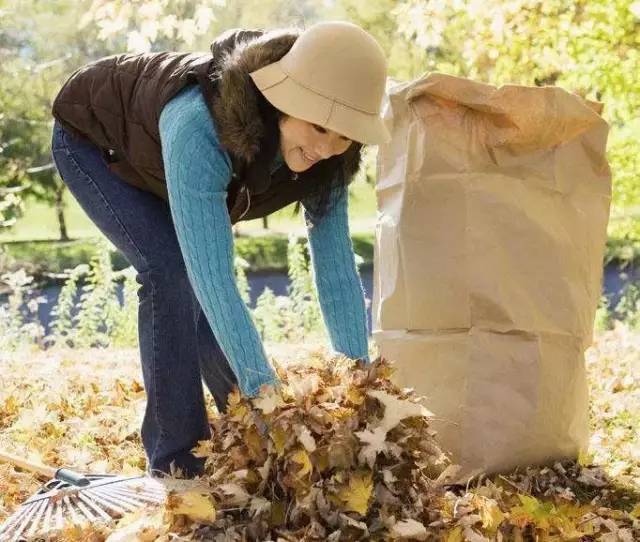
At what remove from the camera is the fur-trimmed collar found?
5.91ft

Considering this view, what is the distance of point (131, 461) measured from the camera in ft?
8.82

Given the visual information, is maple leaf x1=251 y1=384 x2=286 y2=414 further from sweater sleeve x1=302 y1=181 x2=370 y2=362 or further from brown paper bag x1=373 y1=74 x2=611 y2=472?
brown paper bag x1=373 y1=74 x2=611 y2=472

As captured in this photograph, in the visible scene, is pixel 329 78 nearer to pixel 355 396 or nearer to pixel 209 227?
pixel 209 227

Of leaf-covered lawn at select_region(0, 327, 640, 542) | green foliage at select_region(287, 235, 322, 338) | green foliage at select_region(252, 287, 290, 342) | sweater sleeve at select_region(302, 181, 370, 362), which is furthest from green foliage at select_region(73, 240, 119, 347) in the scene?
sweater sleeve at select_region(302, 181, 370, 362)

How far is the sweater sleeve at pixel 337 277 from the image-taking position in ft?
7.06

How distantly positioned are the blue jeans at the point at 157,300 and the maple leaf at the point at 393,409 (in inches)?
22.7

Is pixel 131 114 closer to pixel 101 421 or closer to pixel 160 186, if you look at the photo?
pixel 160 186

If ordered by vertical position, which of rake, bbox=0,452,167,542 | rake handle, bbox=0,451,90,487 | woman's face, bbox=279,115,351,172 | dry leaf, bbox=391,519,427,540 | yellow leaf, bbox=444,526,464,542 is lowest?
rake handle, bbox=0,451,90,487

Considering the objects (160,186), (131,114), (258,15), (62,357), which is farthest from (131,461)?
(258,15)

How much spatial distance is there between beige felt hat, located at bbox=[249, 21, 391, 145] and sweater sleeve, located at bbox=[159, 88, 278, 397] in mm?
175

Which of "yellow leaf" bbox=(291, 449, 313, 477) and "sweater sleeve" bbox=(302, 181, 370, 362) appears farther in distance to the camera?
"sweater sleeve" bbox=(302, 181, 370, 362)

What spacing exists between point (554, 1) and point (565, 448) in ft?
11.2

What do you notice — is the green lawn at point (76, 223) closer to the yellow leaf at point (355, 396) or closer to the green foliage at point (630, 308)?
the green foliage at point (630, 308)

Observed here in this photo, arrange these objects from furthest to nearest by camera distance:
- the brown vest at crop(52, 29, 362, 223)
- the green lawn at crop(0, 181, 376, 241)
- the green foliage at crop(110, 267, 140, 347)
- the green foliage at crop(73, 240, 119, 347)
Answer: the green lawn at crop(0, 181, 376, 241) → the green foliage at crop(110, 267, 140, 347) → the green foliage at crop(73, 240, 119, 347) → the brown vest at crop(52, 29, 362, 223)
